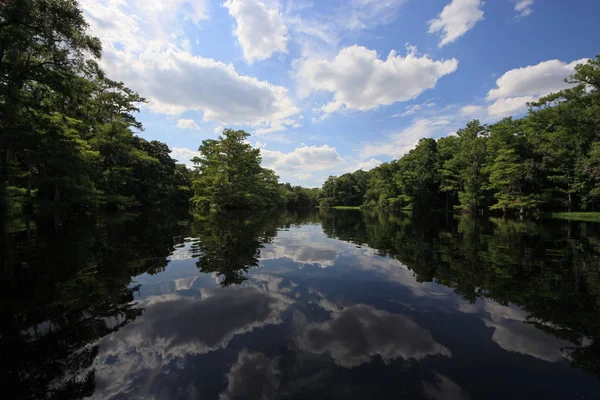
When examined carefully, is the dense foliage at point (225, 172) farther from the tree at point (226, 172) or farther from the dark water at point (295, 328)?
the dark water at point (295, 328)

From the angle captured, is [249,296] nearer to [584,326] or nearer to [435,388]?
[435,388]

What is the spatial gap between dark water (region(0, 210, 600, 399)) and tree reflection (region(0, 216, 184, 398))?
1.0 inches

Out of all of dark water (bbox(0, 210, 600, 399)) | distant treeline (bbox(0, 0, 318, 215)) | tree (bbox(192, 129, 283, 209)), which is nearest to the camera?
dark water (bbox(0, 210, 600, 399))

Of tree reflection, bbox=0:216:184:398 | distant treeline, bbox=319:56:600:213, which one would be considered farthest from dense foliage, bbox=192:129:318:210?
distant treeline, bbox=319:56:600:213

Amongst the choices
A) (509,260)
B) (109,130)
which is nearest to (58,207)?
(109,130)

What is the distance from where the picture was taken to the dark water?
266cm

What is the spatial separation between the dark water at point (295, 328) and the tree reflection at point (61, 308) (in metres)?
0.03

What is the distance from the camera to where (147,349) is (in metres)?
3.35

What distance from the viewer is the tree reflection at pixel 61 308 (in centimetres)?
268

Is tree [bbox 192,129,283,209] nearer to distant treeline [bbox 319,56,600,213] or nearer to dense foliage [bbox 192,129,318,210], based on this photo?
dense foliage [bbox 192,129,318,210]

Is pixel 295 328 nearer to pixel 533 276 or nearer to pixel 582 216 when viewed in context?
pixel 533 276

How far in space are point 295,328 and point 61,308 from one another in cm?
397

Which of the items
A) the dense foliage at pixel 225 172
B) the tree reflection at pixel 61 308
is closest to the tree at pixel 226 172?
the dense foliage at pixel 225 172

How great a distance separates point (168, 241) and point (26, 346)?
8.20 m
